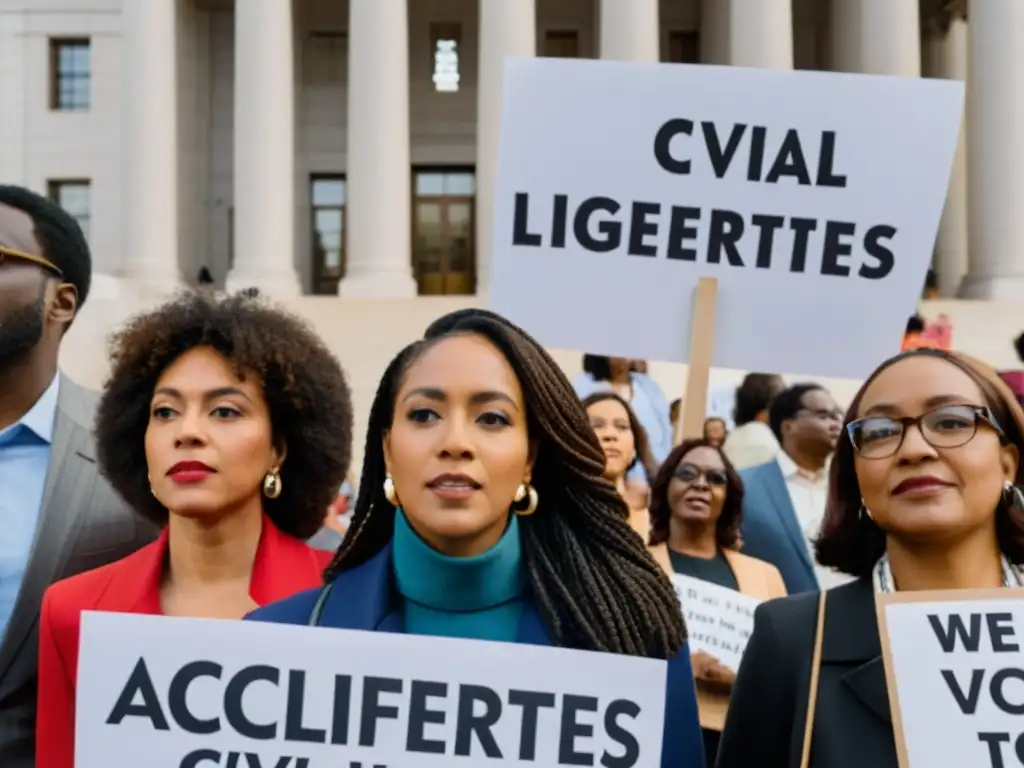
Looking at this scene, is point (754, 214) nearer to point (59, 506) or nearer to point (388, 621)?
point (388, 621)

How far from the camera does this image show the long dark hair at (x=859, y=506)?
4043 millimetres

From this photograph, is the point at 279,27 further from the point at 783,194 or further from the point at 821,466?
the point at 783,194

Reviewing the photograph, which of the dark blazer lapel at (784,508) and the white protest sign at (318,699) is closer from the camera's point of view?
the white protest sign at (318,699)

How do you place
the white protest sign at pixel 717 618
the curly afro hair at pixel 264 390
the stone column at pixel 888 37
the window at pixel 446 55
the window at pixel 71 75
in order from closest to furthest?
the curly afro hair at pixel 264 390
the white protest sign at pixel 717 618
the stone column at pixel 888 37
the window at pixel 71 75
the window at pixel 446 55

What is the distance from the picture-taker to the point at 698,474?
751 centimetres

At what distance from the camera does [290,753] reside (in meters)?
3.68

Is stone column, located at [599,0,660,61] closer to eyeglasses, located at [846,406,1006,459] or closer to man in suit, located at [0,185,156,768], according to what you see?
man in suit, located at [0,185,156,768]

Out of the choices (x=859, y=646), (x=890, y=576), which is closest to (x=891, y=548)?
(x=890, y=576)

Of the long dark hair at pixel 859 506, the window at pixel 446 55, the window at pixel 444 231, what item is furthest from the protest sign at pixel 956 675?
the window at pixel 446 55

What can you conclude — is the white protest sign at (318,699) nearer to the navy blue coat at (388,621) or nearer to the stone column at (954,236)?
the navy blue coat at (388,621)

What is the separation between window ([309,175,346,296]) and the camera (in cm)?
4669

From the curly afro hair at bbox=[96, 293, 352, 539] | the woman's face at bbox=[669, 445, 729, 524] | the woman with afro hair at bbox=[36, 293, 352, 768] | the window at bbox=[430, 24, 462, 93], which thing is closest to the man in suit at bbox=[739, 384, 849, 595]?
the woman's face at bbox=[669, 445, 729, 524]

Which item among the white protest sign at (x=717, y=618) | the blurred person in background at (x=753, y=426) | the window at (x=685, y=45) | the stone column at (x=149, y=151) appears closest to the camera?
the white protest sign at (x=717, y=618)

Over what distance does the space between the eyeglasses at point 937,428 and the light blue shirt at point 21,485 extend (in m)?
3.17
